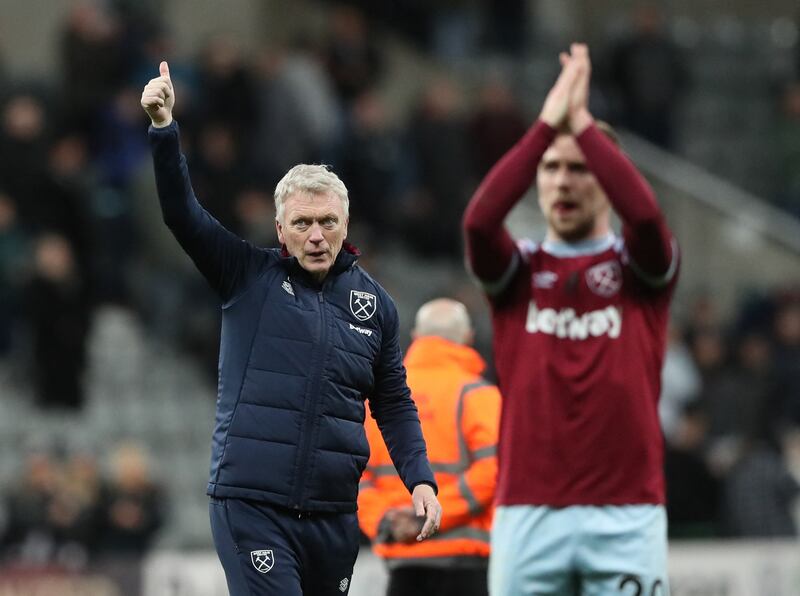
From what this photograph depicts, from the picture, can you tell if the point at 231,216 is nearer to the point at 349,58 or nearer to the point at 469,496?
the point at 349,58

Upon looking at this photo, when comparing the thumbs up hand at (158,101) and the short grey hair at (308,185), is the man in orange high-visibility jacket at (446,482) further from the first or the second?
the thumbs up hand at (158,101)

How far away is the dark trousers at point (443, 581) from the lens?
7242 millimetres

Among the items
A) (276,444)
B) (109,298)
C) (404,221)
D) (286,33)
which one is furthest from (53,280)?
(276,444)

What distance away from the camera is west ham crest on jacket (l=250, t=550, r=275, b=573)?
5309 millimetres

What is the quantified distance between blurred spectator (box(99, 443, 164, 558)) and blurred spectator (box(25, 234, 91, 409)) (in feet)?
3.85

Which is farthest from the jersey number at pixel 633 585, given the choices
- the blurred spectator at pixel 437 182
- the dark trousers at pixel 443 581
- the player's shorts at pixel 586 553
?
the blurred spectator at pixel 437 182

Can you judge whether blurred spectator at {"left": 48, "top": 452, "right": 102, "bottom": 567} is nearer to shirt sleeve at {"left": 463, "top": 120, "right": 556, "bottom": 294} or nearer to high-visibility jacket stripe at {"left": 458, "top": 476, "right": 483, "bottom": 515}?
high-visibility jacket stripe at {"left": 458, "top": 476, "right": 483, "bottom": 515}

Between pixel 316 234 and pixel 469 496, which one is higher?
pixel 316 234

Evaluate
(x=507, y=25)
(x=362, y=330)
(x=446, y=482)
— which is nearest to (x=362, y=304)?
(x=362, y=330)

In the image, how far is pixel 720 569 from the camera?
12125 mm

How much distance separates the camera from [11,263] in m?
13.7

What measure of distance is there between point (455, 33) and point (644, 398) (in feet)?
41.7

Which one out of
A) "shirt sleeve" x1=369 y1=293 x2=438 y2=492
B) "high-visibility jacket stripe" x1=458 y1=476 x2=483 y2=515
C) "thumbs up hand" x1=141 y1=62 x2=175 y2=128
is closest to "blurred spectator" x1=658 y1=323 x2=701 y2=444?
"high-visibility jacket stripe" x1=458 y1=476 x2=483 y2=515

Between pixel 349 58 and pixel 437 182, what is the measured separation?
1535mm
